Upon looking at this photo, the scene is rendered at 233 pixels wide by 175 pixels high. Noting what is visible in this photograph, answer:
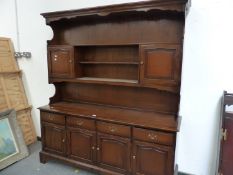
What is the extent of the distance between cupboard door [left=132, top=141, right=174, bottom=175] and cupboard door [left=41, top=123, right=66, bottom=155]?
1.00 meters

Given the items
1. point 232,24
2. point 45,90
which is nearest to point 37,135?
point 45,90

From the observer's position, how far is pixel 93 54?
2.82 meters

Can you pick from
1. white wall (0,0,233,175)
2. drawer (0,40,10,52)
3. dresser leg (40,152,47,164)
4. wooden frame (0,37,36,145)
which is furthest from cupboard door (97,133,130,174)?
drawer (0,40,10,52)

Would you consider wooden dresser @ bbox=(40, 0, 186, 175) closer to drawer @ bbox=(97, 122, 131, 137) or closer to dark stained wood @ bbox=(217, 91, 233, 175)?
drawer @ bbox=(97, 122, 131, 137)

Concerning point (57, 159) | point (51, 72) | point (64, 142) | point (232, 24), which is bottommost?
point (57, 159)

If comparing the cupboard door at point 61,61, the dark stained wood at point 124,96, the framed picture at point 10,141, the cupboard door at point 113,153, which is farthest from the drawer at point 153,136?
the framed picture at point 10,141

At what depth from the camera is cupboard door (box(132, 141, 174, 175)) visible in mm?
2092

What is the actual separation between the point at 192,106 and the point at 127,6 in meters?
1.34

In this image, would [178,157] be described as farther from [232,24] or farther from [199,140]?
[232,24]

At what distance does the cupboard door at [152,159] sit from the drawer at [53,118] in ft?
3.33

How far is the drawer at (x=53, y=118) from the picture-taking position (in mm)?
2641

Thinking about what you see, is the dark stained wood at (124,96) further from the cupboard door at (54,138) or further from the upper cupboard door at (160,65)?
the cupboard door at (54,138)

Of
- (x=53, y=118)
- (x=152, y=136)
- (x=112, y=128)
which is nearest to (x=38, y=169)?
(x=53, y=118)

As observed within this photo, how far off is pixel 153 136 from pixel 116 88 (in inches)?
34.7
